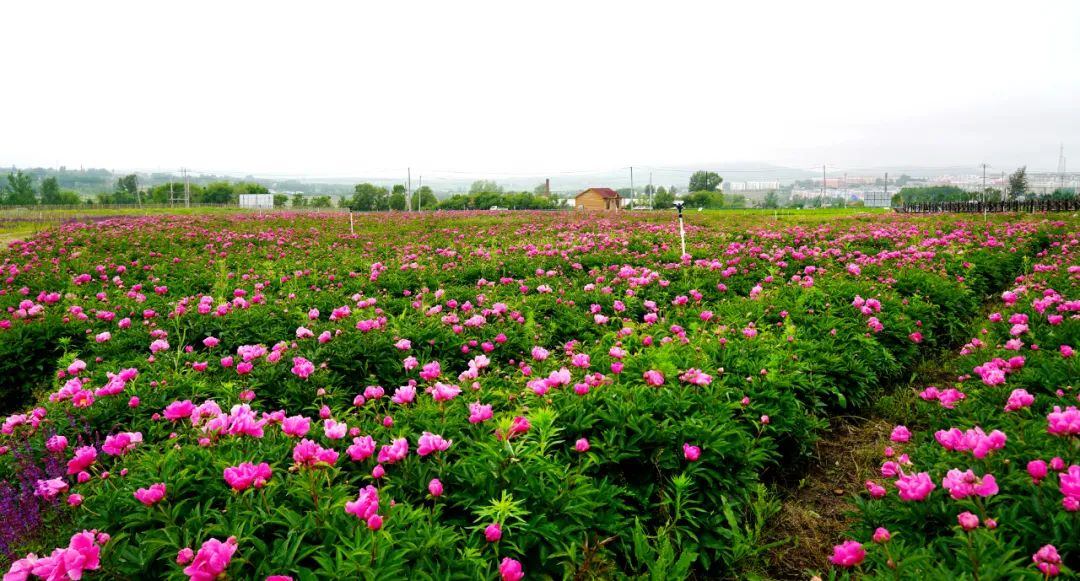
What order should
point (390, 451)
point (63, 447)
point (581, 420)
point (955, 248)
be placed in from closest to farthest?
point (390, 451) → point (63, 447) → point (581, 420) → point (955, 248)

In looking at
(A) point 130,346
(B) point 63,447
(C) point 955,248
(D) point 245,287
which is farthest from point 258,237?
(C) point 955,248

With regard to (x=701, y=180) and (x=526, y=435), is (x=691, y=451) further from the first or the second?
(x=701, y=180)

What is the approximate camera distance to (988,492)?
5.49ft

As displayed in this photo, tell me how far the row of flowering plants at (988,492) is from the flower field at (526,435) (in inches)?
0.4

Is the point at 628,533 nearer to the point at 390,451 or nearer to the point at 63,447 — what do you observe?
the point at 390,451

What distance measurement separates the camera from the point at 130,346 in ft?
13.9

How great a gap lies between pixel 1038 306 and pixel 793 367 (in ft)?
6.28

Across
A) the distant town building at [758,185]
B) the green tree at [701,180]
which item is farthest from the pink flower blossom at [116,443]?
the distant town building at [758,185]

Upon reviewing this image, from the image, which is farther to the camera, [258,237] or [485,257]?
[258,237]

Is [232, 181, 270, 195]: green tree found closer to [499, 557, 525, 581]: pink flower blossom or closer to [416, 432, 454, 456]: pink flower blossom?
[416, 432, 454, 456]: pink flower blossom

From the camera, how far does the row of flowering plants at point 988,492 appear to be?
1692 millimetres

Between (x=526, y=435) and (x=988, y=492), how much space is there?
146 centimetres

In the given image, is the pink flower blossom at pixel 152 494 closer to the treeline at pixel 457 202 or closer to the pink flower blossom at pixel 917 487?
the pink flower blossom at pixel 917 487

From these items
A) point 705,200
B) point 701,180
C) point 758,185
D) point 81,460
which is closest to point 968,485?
point 81,460
